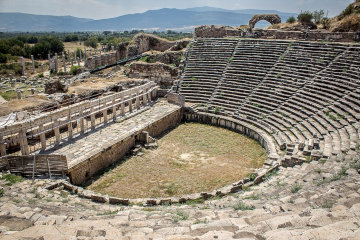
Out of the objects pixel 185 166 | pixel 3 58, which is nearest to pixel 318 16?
pixel 185 166

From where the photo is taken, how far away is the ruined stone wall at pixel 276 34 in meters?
21.0

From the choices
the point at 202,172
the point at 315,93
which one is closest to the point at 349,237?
the point at 202,172

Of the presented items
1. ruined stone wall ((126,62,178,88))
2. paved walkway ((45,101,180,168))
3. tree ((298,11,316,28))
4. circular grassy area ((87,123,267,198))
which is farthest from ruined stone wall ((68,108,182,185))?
tree ((298,11,316,28))

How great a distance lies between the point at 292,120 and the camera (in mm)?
15438

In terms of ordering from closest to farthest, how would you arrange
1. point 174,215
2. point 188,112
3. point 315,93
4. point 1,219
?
point 1,219 < point 174,215 < point 315,93 < point 188,112

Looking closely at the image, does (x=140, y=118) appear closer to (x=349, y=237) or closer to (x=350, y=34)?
(x=349, y=237)

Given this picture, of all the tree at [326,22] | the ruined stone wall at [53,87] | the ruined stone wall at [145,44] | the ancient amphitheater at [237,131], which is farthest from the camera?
the ruined stone wall at [145,44]

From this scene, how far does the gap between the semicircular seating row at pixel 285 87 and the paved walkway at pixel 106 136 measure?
317cm

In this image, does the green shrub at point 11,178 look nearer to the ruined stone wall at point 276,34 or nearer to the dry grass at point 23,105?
the dry grass at point 23,105

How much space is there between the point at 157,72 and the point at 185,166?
13.4 metres

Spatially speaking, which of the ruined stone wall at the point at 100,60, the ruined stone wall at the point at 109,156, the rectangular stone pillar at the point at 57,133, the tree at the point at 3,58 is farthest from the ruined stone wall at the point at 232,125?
the tree at the point at 3,58

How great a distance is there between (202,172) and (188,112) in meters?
7.09

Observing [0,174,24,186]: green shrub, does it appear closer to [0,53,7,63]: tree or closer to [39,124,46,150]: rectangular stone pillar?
[39,124,46,150]: rectangular stone pillar

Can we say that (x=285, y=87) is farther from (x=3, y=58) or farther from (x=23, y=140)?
(x=3, y=58)
